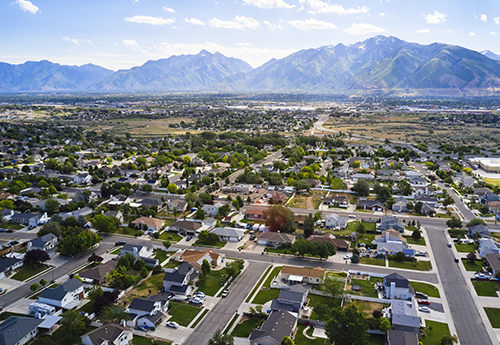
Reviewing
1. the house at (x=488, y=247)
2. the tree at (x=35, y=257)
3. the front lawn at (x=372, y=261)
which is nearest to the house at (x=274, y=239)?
the front lawn at (x=372, y=261)

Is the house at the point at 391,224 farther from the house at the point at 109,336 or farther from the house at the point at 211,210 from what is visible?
the house at the point at 109,336

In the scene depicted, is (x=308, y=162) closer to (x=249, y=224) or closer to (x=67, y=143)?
(x=249, y=224)

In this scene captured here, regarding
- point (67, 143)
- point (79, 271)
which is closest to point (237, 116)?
point (67, 143)

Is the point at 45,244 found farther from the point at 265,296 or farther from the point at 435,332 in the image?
the point at 435,332

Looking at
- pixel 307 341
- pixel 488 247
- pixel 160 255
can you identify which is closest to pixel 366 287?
pixel 307 341

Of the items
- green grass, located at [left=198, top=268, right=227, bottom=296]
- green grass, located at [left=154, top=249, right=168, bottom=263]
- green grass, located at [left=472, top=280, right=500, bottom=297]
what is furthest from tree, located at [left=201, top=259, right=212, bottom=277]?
green grass, located at [left=472, top=280, right=500, bottom=297]
